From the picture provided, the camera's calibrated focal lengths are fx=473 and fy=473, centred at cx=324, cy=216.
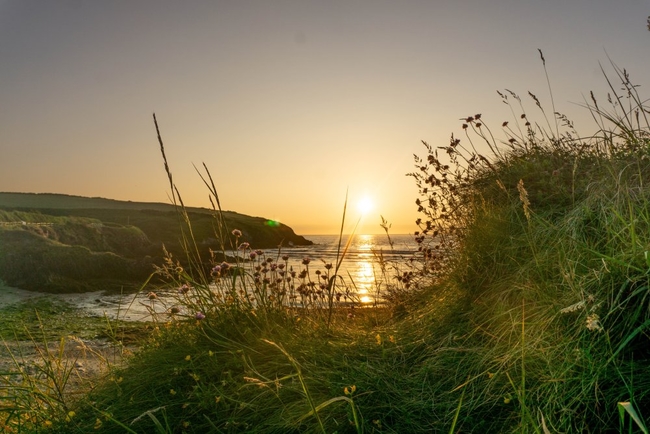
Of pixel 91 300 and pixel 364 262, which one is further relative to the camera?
pixel 364 262

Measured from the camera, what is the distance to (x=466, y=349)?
8.89 ft

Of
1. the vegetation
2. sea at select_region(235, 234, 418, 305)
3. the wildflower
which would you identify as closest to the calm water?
sea at select_region(235, 234, 418, 305)

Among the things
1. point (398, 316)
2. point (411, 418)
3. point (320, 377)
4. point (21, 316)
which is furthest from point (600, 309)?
point (21, 316)

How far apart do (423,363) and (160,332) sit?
6.55 feet

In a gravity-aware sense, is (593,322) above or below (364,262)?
above

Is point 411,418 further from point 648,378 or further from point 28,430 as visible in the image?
point 28,430

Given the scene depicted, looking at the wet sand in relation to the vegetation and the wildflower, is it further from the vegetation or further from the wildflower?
the wildflower

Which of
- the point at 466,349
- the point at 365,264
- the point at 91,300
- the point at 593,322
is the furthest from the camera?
the point at 365,264

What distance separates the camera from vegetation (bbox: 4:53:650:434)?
216 cm

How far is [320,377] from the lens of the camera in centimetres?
269

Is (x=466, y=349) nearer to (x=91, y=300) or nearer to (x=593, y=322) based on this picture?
(x=593, y=322)

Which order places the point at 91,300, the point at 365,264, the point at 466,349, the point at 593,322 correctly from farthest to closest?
1. the point at 365,264
2. the point at 91,300
3. the point at 466,349
4. the point at 593,322

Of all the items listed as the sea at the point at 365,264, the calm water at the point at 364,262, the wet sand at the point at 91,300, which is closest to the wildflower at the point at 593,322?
the sea at the point at 365,264

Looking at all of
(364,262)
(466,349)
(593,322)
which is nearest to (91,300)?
(466,349)
